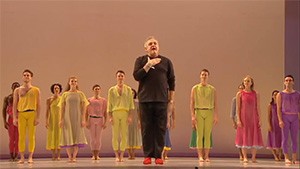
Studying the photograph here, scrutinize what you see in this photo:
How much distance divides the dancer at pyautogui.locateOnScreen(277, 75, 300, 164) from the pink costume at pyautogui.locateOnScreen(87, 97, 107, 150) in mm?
3548

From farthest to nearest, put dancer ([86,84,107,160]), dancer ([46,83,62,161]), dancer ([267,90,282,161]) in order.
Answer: dancer ([267,90,282,161])
dancer ([46,83,62,161])
dancer ([86,84,107,160])

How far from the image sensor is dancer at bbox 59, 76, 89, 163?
36.6ft

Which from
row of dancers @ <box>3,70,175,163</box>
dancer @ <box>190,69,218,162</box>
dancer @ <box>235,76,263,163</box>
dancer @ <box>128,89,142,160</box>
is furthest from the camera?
dancer @ <box>128,89,142,160</box>

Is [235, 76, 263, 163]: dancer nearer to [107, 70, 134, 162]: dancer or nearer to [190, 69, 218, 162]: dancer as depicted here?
[190, 69, 218, 162]: dancer

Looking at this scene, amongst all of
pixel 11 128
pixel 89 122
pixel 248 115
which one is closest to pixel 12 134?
pixel 11 128

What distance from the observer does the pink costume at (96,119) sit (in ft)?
39.2

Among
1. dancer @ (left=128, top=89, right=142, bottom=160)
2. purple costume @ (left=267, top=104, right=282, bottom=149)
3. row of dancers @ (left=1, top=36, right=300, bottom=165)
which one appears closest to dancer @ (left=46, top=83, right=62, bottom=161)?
row of dancers @ (left=1, top=36, right=300, bottom=165)

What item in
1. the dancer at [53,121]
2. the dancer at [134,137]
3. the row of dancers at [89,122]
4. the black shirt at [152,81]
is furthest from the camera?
the dancer at [134,137]

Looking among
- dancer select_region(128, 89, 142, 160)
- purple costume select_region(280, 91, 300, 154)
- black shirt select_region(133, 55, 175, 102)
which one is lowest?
dancer select_region(128, 89, 142, 160)

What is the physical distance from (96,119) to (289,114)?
3.82 metres

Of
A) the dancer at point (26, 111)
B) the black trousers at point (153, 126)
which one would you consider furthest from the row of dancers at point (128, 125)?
the black trousers at point (153, 126)

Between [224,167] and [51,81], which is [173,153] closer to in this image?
[51,81]

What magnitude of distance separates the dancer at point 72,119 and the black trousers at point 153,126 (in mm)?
2679

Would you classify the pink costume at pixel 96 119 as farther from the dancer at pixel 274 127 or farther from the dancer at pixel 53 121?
the dancer at pixel 274 127
